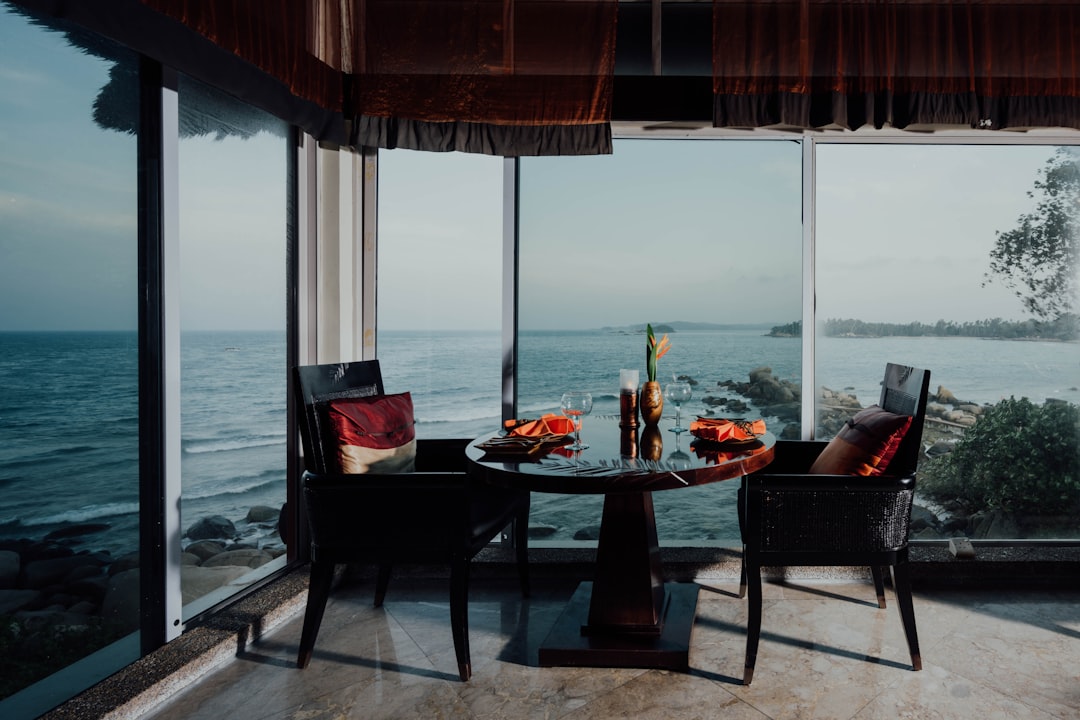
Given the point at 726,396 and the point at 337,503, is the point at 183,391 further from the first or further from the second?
the point at 726,396

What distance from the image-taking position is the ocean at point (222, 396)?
1.85m

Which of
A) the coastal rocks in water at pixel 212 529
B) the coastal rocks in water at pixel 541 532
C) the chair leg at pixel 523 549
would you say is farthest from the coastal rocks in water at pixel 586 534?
the coastal rocks in water at pixel 212 529

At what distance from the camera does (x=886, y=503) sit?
225cm

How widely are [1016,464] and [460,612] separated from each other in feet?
9.24

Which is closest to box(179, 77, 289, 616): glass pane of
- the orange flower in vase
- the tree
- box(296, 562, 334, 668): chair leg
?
box(296, 562, 334, 668): chair leg

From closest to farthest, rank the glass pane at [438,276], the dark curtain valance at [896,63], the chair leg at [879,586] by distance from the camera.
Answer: the chair leg at [879,586], the dark curtain valance at [896,63], the glass pane at [438,276]

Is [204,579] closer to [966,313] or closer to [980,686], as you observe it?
[980,686]

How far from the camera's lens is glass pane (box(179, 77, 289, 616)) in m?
2.45

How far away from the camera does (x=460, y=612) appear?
220 cm

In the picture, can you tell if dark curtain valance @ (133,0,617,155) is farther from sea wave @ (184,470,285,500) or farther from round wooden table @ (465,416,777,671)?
sea wave @ (184,470,285,500)

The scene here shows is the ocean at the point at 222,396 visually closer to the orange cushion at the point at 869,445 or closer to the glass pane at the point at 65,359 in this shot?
the glass pane at the point at 65,359

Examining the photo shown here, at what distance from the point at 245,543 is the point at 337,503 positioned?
783mm

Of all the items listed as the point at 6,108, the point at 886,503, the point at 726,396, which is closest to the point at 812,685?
the point at 886,503

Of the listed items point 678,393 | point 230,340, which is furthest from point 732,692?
point 230,340
